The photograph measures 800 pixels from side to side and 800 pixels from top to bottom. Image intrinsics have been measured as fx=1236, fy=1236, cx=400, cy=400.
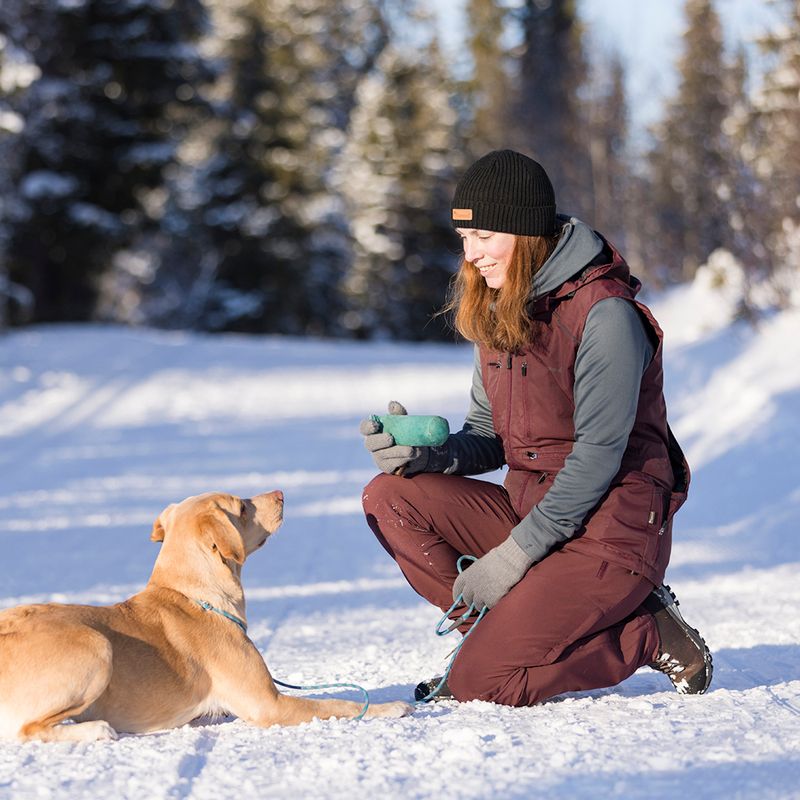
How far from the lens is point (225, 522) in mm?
4078

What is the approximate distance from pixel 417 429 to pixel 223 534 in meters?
0.83

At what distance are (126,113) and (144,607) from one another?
1129 inches

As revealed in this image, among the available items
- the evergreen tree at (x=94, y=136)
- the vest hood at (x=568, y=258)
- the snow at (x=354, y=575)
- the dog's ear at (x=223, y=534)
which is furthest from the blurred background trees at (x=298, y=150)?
the dog's ear at (x=223, y=534)

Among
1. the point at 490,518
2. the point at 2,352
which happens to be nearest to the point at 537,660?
the point at 490,518

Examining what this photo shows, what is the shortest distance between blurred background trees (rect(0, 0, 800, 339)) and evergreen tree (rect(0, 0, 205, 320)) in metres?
0.05

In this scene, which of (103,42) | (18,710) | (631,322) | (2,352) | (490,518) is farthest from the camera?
(103,42)

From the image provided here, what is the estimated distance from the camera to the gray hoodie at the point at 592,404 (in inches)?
156

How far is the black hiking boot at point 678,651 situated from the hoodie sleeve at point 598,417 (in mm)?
485

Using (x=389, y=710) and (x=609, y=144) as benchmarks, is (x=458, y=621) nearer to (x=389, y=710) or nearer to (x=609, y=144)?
(x=389, y=710)

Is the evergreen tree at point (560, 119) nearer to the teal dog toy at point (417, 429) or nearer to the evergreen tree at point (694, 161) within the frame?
the evergreen tree at point (694, 161)

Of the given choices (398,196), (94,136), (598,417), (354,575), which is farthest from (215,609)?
(398,196)

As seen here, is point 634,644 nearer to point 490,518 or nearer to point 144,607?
point 490,518

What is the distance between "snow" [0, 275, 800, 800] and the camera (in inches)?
129

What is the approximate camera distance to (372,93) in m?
40.4
